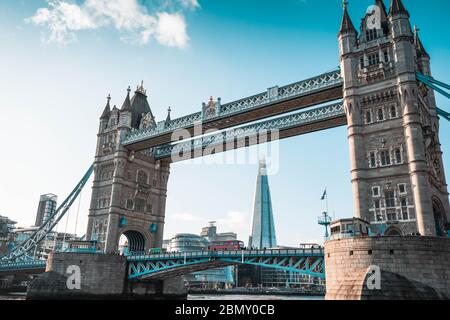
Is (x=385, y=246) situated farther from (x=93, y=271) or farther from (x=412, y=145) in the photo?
(x=93, y=271)

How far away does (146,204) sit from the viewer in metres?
63.7

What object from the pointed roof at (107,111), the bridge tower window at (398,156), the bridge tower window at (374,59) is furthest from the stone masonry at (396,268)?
the pointed roof at (107,111)

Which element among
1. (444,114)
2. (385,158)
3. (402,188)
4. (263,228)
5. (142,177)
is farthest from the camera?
(263,228)

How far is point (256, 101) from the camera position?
48.7m

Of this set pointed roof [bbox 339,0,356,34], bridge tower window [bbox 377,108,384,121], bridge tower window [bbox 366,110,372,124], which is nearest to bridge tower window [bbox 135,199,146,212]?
bridge tower window [bbox 366,110,372,124]

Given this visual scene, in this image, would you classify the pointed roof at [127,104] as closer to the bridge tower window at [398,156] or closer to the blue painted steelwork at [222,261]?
the blue painted steelwork at [222,261]

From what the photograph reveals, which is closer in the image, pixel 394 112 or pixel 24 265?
pixel 394 112

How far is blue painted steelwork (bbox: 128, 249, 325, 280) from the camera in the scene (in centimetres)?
3872

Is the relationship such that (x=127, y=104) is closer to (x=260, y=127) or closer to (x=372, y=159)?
(x=260, y=127)

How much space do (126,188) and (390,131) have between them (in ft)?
134

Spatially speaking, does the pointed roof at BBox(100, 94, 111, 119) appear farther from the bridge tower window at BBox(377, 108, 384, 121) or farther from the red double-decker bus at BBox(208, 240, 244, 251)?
the bridge tower window at BBox(377, 108, 384, 121)

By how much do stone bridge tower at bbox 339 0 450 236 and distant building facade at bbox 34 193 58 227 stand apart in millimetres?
173526

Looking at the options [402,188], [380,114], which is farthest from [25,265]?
[380,114]
